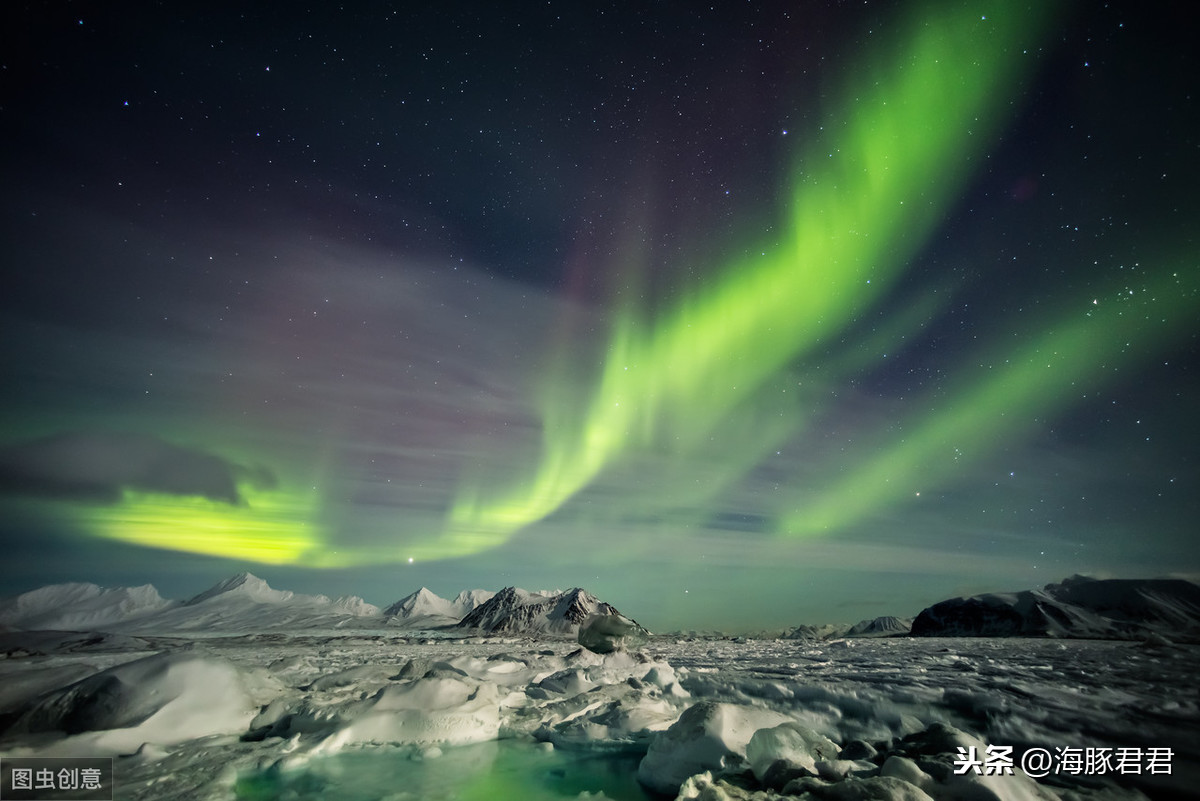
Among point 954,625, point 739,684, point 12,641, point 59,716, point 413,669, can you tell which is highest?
point 59,716

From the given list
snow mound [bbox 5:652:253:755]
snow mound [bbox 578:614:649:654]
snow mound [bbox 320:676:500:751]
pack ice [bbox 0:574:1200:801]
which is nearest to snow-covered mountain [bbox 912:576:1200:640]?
snow mound [bbox 578:614:649:654]

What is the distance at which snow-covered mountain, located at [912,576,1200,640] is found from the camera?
89.1m

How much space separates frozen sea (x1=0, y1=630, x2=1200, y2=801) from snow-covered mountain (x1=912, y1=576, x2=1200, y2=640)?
99.0 meters

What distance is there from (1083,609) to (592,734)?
133976mm

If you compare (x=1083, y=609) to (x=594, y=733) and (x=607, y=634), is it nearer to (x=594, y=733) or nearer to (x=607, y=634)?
(x=607, y=634)

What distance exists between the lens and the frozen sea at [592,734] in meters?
7.20

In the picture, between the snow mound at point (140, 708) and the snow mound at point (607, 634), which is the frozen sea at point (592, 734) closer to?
the snow mound at point (140, 708)

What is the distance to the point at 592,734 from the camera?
38.4ft

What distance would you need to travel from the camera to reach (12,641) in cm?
7781

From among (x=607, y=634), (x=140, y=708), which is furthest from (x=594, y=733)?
(x=607, y=634)

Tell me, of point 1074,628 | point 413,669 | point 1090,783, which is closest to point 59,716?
point 413,669

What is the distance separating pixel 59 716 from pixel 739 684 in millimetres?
17955

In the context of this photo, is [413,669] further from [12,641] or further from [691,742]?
[12,641]

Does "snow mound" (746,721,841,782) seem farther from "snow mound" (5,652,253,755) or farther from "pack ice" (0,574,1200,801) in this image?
"snow mound" (5,652,253,755)
